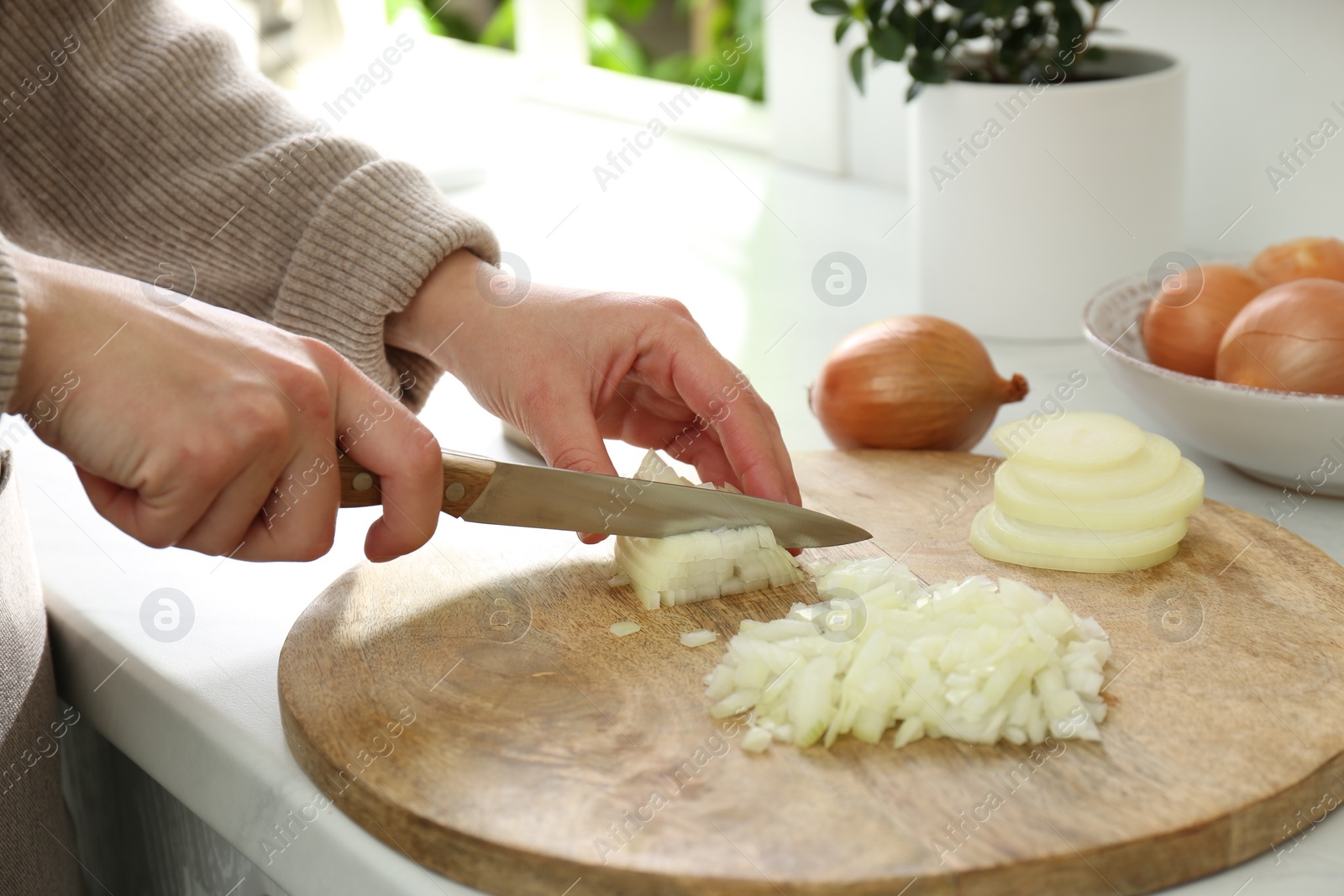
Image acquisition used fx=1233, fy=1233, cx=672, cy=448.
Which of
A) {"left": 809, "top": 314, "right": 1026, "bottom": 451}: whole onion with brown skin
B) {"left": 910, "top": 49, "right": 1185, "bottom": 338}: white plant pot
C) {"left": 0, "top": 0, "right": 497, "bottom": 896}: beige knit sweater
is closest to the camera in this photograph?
{"left": 0, "top": 0, "right": 497, "bottom": 896}: beige knit sweater

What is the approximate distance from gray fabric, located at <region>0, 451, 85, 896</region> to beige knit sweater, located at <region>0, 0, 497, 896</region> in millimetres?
53

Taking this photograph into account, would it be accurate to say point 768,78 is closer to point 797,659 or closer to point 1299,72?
point 1299,72

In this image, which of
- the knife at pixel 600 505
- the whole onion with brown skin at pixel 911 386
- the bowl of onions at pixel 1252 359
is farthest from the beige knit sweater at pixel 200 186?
the bowl of onions at pixel 1252 359

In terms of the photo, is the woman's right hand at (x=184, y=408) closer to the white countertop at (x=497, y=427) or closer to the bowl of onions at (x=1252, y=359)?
the white countertop at (x=497, y=427)

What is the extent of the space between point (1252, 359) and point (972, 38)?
60cm

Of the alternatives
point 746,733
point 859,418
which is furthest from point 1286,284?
point 746,733

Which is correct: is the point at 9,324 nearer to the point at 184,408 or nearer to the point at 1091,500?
the point at 184,408

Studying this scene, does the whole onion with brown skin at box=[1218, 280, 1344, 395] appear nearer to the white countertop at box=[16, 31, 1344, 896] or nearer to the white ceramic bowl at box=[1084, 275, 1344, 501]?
the white ceramic bowl at box=[1084, 275, 1344, 501]

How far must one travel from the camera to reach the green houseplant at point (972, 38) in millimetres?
1396

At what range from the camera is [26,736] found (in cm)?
86

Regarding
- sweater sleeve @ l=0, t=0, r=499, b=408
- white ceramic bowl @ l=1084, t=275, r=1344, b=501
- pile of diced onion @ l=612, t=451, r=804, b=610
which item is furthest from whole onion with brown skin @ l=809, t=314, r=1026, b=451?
sweater sleeve @ l=0, t=0, r=499, b=408

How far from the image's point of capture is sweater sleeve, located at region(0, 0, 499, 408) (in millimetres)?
1028

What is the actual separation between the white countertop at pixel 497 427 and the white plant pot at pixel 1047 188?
7 cm

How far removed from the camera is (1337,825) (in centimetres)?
71
